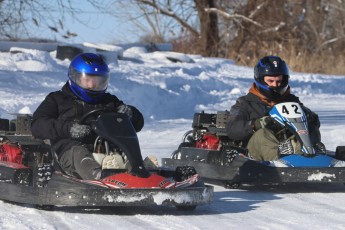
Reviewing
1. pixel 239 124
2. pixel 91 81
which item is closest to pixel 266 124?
pixel 239 124

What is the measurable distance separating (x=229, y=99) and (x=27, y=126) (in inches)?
499

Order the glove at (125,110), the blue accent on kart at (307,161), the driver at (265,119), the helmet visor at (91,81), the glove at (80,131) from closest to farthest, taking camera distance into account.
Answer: the glove at (80,131)
the glove at (125,110)
the helmet visor at (91,81)
the blue accent on kart at (307,161)
the driver at (265,119)

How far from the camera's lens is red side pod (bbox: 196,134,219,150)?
9781 mm

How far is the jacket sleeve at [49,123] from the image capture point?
296 inches

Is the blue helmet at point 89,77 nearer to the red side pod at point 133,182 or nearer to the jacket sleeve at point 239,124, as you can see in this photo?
the red side pod at point 133,182

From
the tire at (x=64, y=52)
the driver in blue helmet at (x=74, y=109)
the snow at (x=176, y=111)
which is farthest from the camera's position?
the tire at (x=64, y=52)

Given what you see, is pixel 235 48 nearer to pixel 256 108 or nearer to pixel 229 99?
pixel 229 99

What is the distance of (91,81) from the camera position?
25.5 ft

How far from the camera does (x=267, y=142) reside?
8.73 meters

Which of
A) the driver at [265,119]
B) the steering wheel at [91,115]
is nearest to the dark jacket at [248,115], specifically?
the driver at [265,119]

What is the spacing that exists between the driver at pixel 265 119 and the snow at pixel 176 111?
39 centimetres

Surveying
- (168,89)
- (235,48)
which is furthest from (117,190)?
(235,48)

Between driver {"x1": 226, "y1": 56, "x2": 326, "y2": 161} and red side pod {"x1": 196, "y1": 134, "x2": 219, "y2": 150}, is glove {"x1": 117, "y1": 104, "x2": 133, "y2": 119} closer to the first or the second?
driver {"x1": 226, "y1": 56, "x2": 326, "y2": 161}

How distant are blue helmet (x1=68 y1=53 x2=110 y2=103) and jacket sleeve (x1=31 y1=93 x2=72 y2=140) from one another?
236 millimetres
